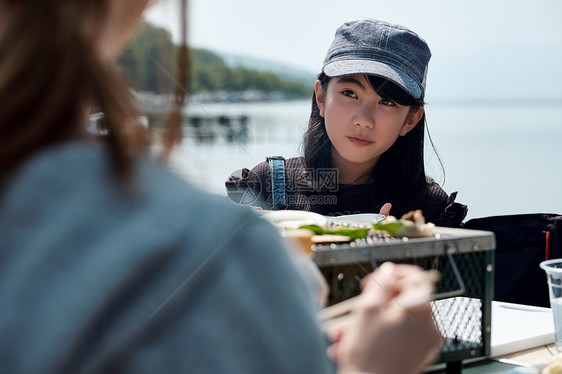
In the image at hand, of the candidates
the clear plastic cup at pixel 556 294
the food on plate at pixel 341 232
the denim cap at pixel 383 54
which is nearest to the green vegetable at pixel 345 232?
the food on plate at pixel 341 232

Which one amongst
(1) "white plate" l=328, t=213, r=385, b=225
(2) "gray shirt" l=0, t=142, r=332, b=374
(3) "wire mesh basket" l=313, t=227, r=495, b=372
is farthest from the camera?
(1) "white plate" l=328, t=213, r=385, b=225

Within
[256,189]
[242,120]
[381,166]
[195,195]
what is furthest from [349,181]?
[195,195]

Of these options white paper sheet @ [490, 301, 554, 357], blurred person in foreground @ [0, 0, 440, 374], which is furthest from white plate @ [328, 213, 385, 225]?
blurred person in foreground @ [0, 0, 440, 374]

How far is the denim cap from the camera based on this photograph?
0.88 metres

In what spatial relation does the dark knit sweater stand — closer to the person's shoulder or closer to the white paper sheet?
the person's shoulder

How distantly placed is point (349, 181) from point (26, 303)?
0.85m

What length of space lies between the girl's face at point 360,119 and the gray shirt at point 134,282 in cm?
69

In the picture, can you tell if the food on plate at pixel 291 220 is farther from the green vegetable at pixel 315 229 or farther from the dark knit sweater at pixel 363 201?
the dark knit sweater at pixel 363 201

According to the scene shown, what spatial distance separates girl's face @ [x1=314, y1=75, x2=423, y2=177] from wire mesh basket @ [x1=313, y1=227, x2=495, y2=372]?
436 millimetres

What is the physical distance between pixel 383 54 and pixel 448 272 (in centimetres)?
62

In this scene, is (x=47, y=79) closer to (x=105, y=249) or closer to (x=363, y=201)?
(x=105, y=249)

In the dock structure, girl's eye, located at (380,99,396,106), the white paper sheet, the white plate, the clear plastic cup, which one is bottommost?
the white paper sheet

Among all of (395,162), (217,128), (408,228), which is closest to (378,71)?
(395,162)

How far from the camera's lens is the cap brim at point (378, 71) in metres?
0.86
